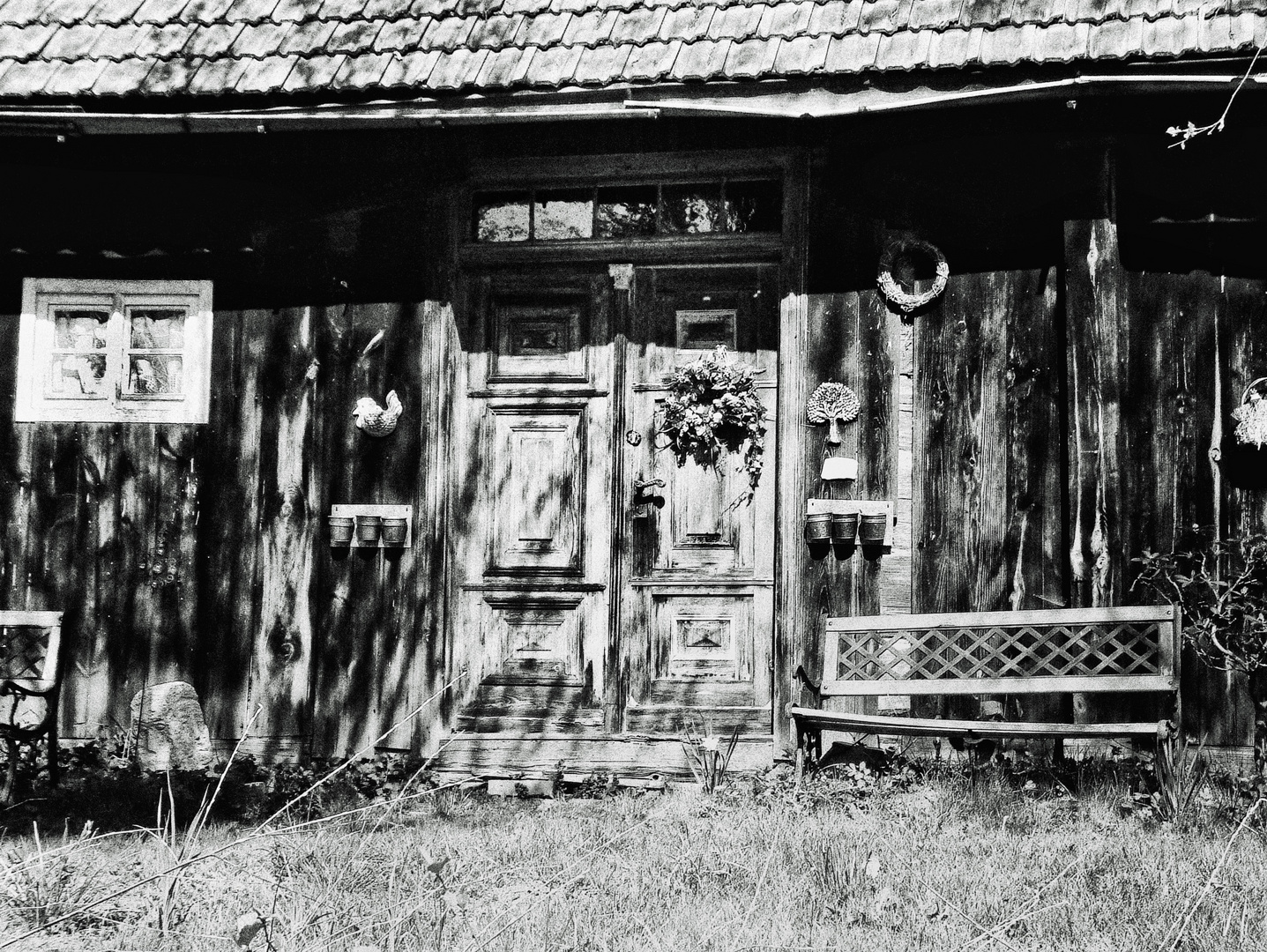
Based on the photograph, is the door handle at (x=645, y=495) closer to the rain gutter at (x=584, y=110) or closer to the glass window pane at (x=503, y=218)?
the glass window pane at (x=503, y=218)

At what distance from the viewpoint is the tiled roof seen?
19.1ft

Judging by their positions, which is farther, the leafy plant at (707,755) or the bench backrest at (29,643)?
the bench backrest at (29,643)

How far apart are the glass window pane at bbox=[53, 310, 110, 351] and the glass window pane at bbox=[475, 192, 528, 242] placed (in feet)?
6.51

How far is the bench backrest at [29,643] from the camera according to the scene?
648cm

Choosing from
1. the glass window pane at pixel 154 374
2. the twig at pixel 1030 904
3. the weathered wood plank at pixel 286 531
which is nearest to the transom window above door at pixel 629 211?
the weathered wood plank at pixel 286 531

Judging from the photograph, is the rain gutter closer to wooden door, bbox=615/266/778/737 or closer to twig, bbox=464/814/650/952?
wooden door, bbox=615/266/778/737

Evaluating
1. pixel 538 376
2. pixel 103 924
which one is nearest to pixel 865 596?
pixel 538 376

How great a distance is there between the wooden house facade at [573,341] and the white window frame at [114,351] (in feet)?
0.06

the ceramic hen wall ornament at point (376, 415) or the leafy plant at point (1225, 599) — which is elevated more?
the ceramic hen wall ornament at point (376, 415)

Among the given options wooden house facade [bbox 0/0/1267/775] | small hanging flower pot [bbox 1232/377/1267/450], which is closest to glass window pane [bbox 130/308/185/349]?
wooden house facade [bbox 0/0/1267/775]

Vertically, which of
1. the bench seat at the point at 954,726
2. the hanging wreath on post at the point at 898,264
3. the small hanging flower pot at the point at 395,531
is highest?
the hanging wreath on post at the point at 898,264

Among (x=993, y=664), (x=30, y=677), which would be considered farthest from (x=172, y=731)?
(x=993, y=664)

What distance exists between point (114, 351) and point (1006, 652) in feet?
15.2

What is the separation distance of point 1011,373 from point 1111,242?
720mm
